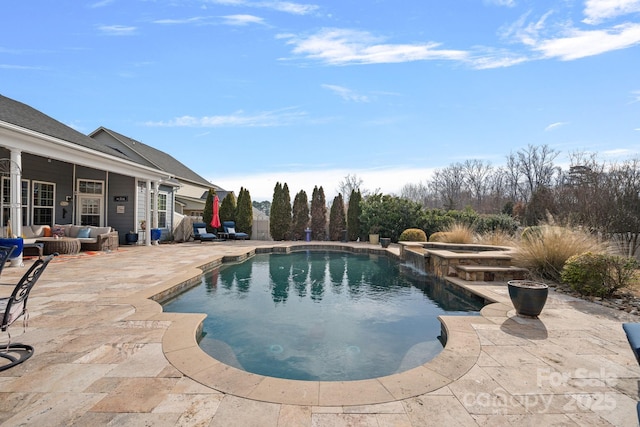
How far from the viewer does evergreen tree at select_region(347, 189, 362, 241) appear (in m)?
17.2

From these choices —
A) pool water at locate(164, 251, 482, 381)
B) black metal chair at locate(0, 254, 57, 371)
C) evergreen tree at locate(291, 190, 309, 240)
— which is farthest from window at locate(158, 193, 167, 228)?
black metal chair at locate(0, 254, 57, 371)

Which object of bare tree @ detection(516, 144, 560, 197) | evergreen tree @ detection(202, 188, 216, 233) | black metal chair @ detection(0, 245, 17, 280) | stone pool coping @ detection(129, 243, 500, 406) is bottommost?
stone pool coping @ detection(129, 243, 500, 406)

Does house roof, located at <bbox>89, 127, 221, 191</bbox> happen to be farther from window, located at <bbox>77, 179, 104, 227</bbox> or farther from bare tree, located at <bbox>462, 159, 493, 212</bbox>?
bare tree, located at <bbox>462, 159, 493, 212</bbox>

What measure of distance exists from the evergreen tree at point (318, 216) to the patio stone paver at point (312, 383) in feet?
46.1

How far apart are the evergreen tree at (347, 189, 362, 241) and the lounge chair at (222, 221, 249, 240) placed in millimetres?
5694

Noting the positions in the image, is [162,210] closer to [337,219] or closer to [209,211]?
[209,211]

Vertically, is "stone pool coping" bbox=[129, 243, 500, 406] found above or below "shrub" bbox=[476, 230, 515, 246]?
below

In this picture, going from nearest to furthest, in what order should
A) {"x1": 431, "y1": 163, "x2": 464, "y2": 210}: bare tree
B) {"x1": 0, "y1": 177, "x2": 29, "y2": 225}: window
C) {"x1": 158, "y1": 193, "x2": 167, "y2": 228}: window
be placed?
{"x1": 0, "y1": 177, "x2": 29, "y2": 225}: window, {"x1": 158, "y1": 193, "x2": 167, "y2": 228}: window, {"x1": 431, "y1": 163, "x2": 464, "y2": 210}: bare tree

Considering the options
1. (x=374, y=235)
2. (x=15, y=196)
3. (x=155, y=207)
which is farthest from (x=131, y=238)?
(x=374, y=235)

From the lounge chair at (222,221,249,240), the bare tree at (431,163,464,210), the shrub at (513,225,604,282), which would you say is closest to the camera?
the shrub at (513,225,604,282)

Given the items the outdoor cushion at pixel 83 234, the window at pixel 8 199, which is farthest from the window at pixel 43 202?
the outdoor cushion at pixel 83 234

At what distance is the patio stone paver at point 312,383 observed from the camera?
6.56 ft

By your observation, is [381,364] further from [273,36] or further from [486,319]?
[273,36]

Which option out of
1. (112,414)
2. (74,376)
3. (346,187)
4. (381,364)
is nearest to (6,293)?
(74,376)
